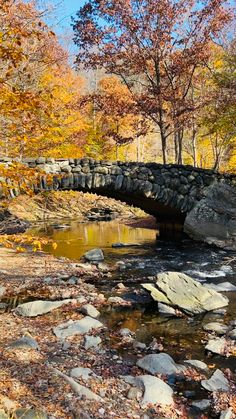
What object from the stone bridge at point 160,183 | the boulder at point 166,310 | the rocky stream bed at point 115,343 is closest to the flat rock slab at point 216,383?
the rocky stream bed at point 115,343

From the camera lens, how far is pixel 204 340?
5.55 metres

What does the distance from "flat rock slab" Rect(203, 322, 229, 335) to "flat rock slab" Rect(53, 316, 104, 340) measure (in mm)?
1618

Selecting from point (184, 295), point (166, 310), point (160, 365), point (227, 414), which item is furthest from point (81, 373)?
point (184, 295)

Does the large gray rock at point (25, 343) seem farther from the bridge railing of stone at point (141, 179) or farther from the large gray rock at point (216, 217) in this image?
the large gray rock at point (216, 217)

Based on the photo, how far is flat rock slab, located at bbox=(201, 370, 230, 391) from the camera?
13.7ft

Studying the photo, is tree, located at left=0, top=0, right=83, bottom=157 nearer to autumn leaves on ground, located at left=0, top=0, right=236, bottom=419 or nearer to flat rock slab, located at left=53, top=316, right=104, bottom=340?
autumn leaves on ground, located at left=0, top=0, right=236, bottom=419

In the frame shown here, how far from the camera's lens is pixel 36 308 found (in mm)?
6500

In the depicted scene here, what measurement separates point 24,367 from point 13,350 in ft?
1.70

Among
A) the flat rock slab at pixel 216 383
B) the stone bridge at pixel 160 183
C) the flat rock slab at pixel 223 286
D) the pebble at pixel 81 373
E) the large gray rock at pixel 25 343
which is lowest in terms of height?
the flat rock slab at pixel 223 286

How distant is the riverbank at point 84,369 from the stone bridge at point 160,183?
6495 mm

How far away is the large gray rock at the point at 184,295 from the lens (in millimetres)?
6812

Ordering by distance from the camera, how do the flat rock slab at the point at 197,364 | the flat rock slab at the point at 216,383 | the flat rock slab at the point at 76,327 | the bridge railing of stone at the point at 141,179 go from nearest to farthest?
the flat rock slab at the point at 216,383, the flat rock slab at the point at 197,364, the flat rock slab at the point at 76,327, the bridge railing of stone at the point at 141,179

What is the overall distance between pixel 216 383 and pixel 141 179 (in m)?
10.6

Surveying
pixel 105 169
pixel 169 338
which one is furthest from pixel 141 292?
pixel 105 169
